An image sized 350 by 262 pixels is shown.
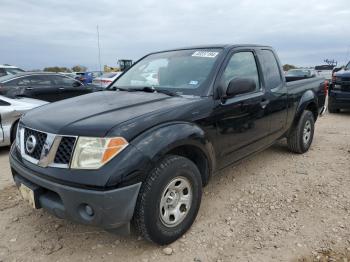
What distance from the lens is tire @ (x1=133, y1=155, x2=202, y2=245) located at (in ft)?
8.07

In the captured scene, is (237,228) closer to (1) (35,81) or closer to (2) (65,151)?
(2) (65,151)

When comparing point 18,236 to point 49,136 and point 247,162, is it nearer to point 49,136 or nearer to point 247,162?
point 49,136

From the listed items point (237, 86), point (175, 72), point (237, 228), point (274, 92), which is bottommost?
point (237, 228)

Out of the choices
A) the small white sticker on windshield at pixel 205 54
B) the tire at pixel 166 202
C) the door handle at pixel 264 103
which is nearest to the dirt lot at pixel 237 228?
the tire at pixel 166 202

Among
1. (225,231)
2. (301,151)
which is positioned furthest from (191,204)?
(301,151)

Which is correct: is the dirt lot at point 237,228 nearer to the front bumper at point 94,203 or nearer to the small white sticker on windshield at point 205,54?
the front bumper at point 94,203

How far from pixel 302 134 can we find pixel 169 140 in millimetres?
3317

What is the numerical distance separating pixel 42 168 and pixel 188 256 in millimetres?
1370

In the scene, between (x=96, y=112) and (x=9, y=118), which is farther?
(x=9, y=118)

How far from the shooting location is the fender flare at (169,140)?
2424mm

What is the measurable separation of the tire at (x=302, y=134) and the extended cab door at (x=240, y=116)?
1168mm

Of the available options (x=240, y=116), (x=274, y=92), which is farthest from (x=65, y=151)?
(x=274, y=92)

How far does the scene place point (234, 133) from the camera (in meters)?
3.45

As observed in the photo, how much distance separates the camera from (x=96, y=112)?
271 centimetres
